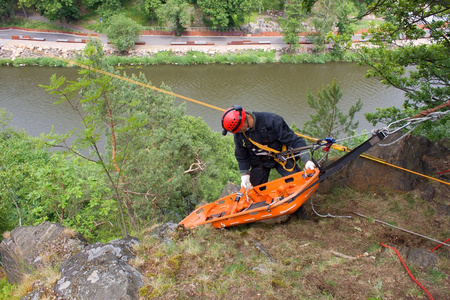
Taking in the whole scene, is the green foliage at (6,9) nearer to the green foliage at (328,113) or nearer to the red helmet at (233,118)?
the green foliage at (328,113)

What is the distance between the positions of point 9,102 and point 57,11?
1664 centimetres

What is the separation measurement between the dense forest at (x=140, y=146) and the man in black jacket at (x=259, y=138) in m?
1.51

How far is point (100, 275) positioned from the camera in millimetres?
3684

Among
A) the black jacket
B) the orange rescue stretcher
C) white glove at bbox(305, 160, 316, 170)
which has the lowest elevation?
the orange rescue stretcher

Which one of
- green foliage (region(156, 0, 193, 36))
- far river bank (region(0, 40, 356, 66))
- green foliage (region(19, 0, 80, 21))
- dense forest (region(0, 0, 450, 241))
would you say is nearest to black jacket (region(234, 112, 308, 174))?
dense forest (region(0, 0, 450, 241))

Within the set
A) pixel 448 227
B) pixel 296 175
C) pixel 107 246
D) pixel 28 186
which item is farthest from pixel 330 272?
pixel 28 186

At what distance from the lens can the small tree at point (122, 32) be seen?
3039 centimetres

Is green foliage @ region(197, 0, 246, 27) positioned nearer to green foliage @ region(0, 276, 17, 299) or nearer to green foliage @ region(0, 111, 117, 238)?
green foliage @ region(0, 111, 117, 238)

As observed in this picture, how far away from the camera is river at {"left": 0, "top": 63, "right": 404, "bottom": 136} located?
19047 millimetres

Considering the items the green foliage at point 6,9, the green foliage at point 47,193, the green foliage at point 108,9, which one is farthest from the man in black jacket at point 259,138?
the green foliage at point 6,9

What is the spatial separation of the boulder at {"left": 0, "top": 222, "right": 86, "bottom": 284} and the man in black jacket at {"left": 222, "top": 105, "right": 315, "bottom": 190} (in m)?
2.98

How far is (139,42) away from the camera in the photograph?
32281 millimetres

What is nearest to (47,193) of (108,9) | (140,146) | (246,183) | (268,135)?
(140,146)

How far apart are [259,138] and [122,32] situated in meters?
30.6
